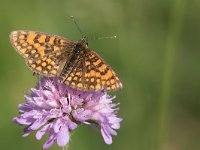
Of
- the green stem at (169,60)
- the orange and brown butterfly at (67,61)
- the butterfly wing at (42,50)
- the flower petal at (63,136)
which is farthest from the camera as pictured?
the green stem at (169,60)

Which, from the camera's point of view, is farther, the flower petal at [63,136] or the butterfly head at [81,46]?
the butterfly head at [81,46]

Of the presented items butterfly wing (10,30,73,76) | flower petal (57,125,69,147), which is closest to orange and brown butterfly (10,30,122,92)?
butterfly wing (10,30,73,76)

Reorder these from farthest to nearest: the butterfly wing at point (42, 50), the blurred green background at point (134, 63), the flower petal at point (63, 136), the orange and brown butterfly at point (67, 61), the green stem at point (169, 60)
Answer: the blurred green background at point (134, 63) < the green stem at point (169, 60) < the butterfly wing at point (42, 50) < the orange and brown butterfly at point (67, 61) < the flower petal at point (63, 136)

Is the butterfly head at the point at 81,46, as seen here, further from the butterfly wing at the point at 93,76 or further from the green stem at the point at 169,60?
the green stem at the point at 169,60

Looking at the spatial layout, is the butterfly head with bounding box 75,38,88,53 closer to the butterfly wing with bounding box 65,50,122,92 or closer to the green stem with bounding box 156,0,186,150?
the butterfly wing with bounding box 65,50,122,92

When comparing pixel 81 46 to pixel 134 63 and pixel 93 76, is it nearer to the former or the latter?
pixel 93 76

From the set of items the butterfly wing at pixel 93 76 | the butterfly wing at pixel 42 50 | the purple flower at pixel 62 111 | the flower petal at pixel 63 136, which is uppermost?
the butterfly wing at pixel 42 50

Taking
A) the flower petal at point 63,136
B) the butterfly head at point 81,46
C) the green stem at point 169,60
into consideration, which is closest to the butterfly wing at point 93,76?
the butterfly head at point 81,46

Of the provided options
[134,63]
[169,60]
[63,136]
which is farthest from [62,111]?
[134,63]
